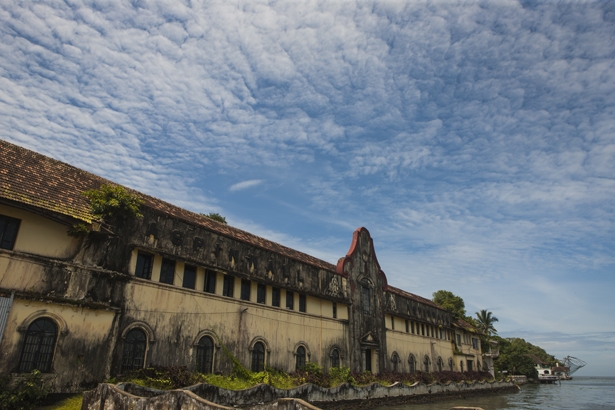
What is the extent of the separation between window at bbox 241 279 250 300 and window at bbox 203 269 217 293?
1809mm

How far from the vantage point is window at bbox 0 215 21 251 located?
1363cm

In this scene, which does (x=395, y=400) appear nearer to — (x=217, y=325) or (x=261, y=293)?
(x=261, y=293)

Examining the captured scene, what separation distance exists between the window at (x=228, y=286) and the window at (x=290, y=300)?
421 centimetres

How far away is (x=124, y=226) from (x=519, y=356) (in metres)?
66.2

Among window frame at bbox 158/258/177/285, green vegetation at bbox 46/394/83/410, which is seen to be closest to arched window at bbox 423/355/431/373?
window frame at bbox 158/258/177/285

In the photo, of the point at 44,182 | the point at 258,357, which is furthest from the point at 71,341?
the point at 258,357

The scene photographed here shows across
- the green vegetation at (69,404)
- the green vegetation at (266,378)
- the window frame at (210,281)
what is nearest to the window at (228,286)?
the window frame at (210,281)

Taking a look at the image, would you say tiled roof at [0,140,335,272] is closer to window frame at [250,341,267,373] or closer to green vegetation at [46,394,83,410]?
green vegetation at [46,394,83,410]

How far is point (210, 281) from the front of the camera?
64.5 feet

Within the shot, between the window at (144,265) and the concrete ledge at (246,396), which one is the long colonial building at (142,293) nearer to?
the window at (144,265)

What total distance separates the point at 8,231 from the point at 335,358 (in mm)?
19080

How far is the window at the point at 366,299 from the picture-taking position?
29.8 metres

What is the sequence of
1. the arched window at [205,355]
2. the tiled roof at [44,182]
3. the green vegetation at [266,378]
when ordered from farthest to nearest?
the arched window at [205,355] < the green vegetation at [266,378] < the tiled roof at [44,182]

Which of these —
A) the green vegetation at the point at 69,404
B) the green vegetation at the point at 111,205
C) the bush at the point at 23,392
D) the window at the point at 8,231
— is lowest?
the green vegetation at the point at 69,404
